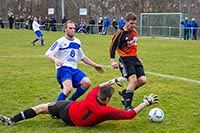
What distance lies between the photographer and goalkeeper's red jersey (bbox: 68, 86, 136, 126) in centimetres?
616

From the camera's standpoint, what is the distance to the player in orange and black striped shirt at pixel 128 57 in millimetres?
7500

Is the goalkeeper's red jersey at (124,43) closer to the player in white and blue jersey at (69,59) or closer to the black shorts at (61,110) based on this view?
the player in white and blue jersey at (69,59)

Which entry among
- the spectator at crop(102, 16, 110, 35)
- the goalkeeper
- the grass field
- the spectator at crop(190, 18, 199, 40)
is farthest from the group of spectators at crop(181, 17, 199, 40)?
the goalkeeper

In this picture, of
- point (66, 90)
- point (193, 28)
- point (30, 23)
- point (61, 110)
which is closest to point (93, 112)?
point (61, 110)

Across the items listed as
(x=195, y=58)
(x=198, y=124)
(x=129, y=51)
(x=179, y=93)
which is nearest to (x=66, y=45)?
(x=129, y=51)

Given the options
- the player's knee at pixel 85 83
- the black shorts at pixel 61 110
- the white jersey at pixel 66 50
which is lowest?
the black shorts at pixel 61 110

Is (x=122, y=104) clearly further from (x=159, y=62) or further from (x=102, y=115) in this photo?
(x=159, y=62)

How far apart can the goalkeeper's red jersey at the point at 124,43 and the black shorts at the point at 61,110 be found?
1.50 m

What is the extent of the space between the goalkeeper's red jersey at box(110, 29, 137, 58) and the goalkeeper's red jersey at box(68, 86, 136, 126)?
1.51m

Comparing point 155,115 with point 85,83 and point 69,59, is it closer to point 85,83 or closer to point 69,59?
point 85,83

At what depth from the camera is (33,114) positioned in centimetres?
655

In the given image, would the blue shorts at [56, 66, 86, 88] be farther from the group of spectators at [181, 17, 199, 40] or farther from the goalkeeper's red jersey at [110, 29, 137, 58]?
the group of spectators at [181, 17, 199, 40]

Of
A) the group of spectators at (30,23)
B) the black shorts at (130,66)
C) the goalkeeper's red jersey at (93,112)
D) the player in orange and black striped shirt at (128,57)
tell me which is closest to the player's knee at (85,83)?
the player in orange and black striped shirt at (128,57)

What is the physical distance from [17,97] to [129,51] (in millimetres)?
2857
